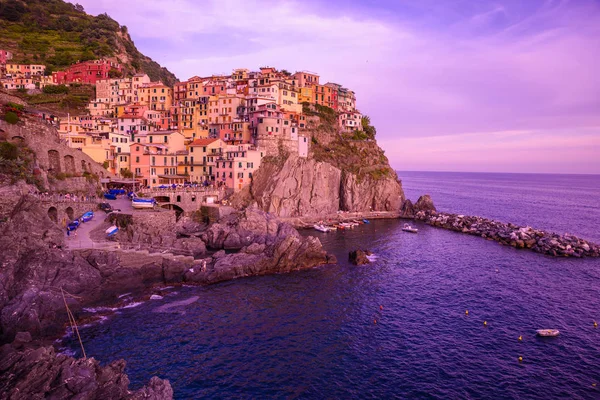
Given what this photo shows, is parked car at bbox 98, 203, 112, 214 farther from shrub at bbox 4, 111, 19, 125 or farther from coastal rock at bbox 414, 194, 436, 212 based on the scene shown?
coastal rock at bbox 414, 194, 436, 212

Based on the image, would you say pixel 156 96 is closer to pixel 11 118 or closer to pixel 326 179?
pixel 11 118

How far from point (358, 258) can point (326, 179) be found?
107ft

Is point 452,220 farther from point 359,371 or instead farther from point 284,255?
point 359,371

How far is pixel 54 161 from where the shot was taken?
56469 millimetres

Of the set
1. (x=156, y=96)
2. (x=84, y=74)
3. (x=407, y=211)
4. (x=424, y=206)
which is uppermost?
(x=84, y=74)

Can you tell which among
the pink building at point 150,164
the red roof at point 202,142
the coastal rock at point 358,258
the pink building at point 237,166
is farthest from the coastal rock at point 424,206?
the pink building at point 150,164

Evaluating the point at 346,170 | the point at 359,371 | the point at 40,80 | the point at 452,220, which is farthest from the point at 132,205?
the point at 40,80

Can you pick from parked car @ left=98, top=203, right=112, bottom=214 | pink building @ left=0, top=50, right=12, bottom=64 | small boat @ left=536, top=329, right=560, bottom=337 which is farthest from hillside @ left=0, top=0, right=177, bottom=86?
small boat @ left=536, top=329, right=560, bottom=337

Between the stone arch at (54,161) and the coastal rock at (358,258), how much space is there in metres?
45.7

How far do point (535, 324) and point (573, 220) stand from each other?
77691mm

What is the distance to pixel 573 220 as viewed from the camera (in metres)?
95.7

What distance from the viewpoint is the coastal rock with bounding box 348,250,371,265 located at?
52.3 m

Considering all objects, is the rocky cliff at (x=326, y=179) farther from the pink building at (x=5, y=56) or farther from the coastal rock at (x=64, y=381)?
the pink building at (x=5, y=56)

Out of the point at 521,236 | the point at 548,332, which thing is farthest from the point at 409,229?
the point at 548,332
